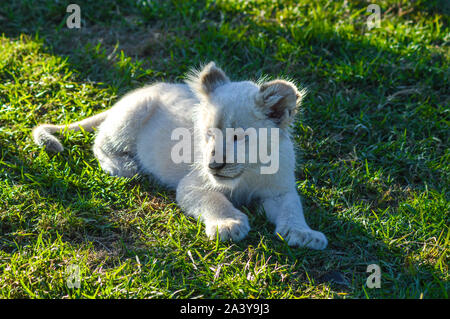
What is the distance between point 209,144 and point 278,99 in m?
0.60

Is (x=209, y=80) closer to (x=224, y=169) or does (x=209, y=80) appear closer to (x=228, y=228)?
(x=224, y=169)

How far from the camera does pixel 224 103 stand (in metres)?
3.73

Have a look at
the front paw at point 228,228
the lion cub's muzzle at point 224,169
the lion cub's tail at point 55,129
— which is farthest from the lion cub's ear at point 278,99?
the lion cub's tail at point 55,129

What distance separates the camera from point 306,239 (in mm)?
3652

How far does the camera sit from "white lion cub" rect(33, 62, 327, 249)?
369cm

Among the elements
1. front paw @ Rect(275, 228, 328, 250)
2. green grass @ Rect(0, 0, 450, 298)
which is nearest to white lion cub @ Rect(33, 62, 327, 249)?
front paw @ Rect(275, 228, 328, 250)

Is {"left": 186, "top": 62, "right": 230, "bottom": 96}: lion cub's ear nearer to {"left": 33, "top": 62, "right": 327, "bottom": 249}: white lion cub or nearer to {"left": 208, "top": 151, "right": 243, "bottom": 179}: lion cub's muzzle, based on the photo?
{"left": 33, "top": 62, "right": 327, "bottom": 249}: white lion cub

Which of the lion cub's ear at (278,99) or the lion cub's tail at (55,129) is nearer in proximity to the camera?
the lion cub's ear at (278,99)

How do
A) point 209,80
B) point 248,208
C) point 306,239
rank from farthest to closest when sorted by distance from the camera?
point 248,208
point 209,80
point 306,239

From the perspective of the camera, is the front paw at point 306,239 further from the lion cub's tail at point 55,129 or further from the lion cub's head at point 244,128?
the lion cub's tail at point 55,129

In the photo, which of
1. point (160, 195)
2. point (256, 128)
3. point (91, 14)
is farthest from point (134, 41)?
point (256, 128)

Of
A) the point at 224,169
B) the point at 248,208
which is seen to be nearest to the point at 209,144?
the point at 224,169

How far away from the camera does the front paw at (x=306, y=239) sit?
3652 millimetres

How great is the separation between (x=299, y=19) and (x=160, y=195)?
3.16 m
